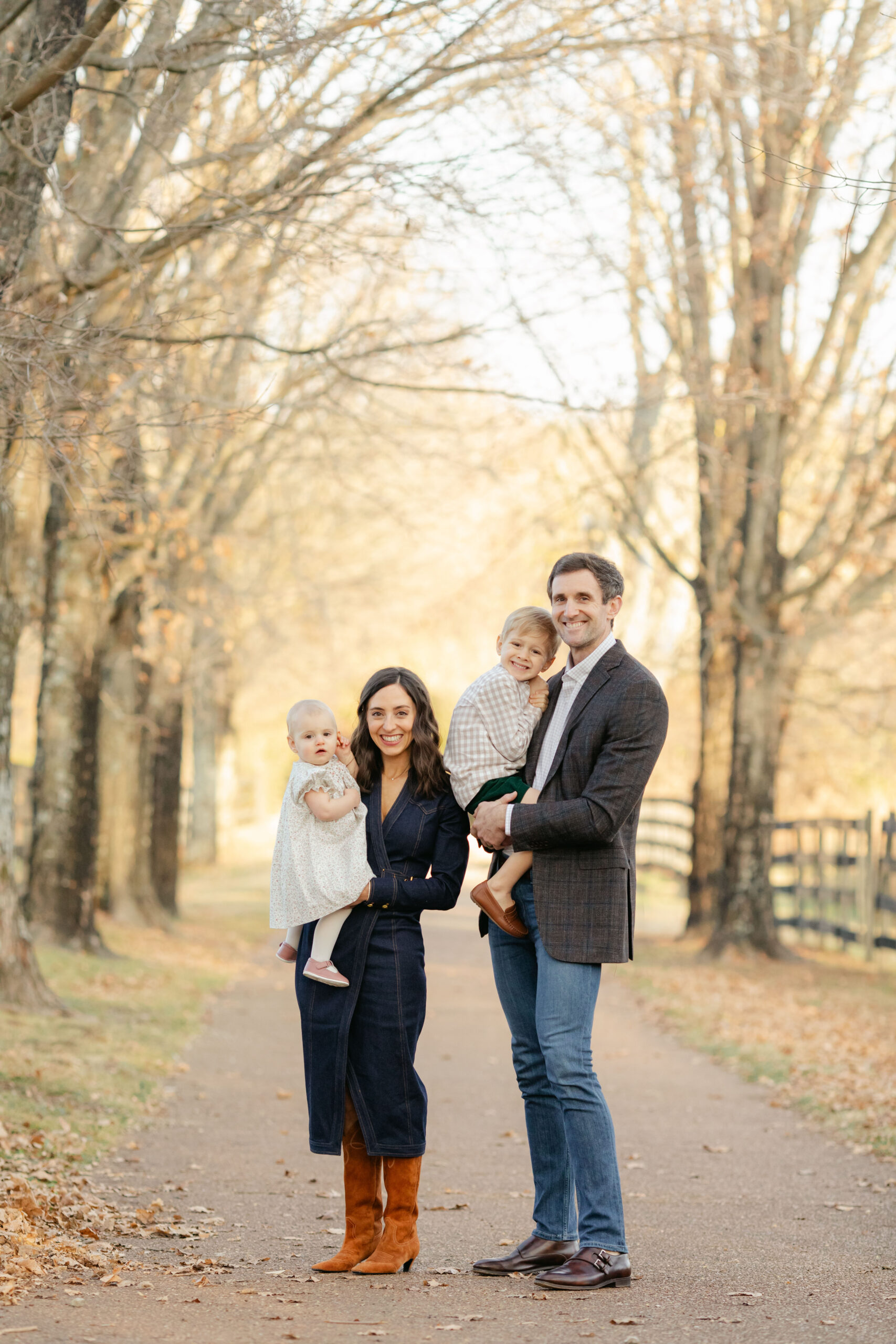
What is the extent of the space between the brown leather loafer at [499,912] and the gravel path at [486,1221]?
112 centimetres

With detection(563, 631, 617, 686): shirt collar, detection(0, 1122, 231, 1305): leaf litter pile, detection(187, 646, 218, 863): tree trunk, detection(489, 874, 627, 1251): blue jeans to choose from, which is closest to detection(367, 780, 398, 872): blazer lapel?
detection(489, 874, 627, 1251): blue jeans

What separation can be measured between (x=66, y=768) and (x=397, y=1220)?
9.13m

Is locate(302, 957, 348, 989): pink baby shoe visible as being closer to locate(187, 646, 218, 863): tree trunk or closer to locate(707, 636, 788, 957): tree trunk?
locate(707, 636, 788, 957): tree trunk

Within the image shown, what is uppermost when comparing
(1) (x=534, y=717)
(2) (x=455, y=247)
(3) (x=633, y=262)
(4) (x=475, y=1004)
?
(3) (x=633, y=262)

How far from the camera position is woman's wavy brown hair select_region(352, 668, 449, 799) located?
4840 millimetres

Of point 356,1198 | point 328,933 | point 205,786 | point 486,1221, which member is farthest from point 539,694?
point 205,786

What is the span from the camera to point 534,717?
15.9 feet

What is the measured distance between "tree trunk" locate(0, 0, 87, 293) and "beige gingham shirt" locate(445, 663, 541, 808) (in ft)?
13.0

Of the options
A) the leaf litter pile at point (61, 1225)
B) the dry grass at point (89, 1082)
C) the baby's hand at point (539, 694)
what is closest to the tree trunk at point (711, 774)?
the dry grass at point (89, 1082)

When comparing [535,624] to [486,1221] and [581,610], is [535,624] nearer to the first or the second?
[581,610]

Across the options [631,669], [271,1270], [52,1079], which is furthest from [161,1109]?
[631,669]

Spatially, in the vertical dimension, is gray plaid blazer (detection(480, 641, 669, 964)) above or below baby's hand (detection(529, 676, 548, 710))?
below

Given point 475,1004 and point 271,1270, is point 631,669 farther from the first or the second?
point 475,1004

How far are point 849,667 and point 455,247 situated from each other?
1796cm
